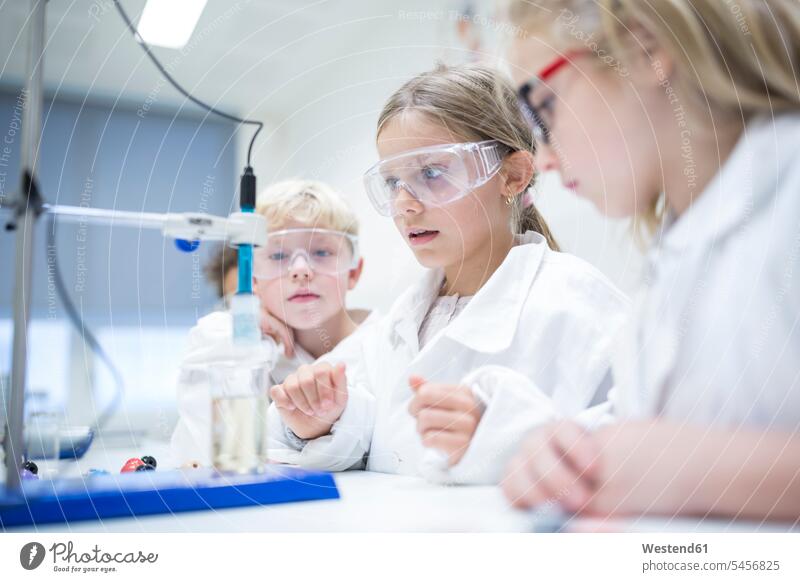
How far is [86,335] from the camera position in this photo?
2.05ft

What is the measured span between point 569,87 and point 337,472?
16.2 inches

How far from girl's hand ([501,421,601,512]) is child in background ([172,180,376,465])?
221 millimetres

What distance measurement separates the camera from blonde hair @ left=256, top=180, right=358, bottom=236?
0.65m

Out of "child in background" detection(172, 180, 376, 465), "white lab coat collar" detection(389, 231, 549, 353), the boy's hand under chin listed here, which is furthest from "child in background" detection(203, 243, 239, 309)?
"white lab coat collar" detection(389, 231, 549, 353)

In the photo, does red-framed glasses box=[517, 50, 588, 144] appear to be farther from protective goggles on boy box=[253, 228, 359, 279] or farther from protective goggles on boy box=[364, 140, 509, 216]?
protective goggles on boy box=[253, 228, 359, 279]

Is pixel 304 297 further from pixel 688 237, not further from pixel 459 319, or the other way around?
pixel 688 237

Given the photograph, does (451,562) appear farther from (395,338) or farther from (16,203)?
(16,203)

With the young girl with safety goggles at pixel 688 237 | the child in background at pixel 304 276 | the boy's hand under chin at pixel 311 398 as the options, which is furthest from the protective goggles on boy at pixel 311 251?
the young girl with safety goggles at pixel 688 237

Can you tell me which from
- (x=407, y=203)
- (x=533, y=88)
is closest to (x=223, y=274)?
(x=407, y=203)

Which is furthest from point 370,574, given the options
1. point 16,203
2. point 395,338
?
point 16,203

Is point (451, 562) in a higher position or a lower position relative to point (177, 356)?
lower

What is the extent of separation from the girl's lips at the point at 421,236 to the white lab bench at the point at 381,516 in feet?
0.71

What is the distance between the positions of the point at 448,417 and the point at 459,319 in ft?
0.34

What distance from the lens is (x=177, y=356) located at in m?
0.62
